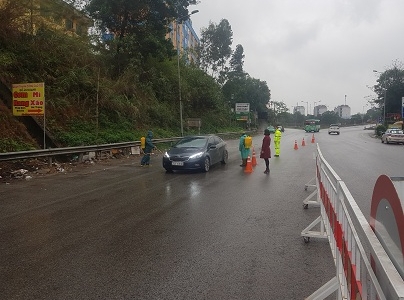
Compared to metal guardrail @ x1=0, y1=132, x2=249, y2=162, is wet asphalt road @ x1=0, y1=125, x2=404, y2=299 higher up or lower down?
lower down

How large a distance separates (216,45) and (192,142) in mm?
53349

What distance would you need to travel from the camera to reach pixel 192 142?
14.8 metres

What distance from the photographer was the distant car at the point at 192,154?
44.1 feet

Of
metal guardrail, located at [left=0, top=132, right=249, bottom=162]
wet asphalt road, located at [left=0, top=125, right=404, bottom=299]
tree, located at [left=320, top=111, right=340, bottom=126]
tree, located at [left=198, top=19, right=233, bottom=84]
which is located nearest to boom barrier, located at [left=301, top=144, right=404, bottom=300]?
wet asphalt road, located at [left=0, top=125, right=404, bottom=299]

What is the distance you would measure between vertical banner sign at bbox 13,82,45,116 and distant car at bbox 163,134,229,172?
222 inches

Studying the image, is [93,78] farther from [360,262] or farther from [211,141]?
[360,262]

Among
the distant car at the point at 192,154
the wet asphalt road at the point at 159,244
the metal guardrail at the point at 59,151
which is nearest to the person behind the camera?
the wet asphalt road at the point at 159,244

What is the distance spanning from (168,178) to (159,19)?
20.7m

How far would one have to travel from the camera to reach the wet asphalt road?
388 cm

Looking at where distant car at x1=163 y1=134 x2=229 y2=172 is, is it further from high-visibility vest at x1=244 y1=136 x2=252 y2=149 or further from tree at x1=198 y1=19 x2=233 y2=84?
tree at x1=198 y1=19 x2=233 y2=84

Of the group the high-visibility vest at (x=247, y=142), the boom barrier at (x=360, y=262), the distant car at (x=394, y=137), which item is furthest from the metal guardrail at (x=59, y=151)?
the distant car at (x=394, y=137)

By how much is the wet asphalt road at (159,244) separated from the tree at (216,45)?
56950 millimetres

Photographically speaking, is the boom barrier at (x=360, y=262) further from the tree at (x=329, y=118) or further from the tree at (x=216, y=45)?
the tree at (x=329, y=118)

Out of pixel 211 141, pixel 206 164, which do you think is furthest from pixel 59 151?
pixel 211 141
